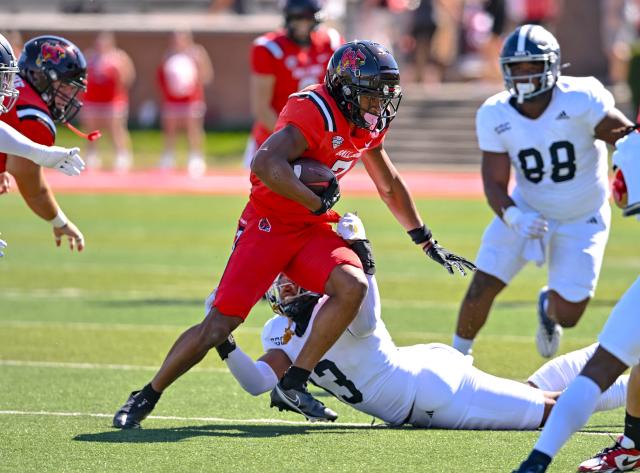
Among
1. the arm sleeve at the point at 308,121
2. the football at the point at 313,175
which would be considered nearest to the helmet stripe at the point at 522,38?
the arm sleeve at the point at 308,121

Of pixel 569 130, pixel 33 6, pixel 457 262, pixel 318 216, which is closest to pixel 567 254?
pixel 569 130

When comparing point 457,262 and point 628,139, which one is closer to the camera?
point 628,139

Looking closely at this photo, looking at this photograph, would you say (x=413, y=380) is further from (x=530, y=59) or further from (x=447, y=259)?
(x=530, y=59)

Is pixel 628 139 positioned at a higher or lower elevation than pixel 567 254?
higher

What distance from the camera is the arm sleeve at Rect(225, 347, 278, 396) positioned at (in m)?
5.77

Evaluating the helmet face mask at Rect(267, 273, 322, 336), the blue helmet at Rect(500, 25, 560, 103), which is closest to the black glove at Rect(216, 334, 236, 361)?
the helmet face mask at Rect(267, 273, 322, 336)

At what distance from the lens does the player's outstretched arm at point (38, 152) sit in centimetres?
562

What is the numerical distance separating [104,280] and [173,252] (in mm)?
1814

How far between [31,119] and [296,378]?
200cm

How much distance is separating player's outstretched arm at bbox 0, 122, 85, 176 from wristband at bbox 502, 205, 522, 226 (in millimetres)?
2198

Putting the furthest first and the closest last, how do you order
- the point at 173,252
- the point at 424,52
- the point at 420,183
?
the point at 424,52, the point at 420,183, the point at 173,252

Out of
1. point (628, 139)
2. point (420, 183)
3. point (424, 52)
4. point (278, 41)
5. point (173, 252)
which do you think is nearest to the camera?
point (628, 139)

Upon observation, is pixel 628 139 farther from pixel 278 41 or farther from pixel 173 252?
pixel 173 252

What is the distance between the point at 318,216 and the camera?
19.0 ft
